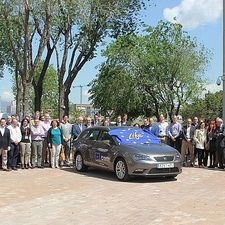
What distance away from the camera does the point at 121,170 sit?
14.1 metres

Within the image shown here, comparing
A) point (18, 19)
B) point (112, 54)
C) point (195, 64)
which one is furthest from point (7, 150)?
point (195, 64)

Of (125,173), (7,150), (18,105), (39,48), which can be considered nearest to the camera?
(125,173)

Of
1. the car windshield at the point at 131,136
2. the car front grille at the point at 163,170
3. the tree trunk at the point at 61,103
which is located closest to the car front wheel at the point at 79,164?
the car windshield at the point at 131,136

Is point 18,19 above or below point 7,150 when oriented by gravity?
above

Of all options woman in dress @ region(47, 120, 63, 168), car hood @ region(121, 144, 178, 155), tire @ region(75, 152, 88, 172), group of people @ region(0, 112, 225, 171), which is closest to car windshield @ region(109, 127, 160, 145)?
car hood @ region(121, 144, 178, 155)

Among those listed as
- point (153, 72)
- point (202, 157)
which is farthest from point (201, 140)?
point (153, 72)

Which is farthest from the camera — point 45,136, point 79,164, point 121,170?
point 45,136

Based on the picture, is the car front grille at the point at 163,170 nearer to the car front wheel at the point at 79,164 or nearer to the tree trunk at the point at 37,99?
the car front wheel at the point at 79,164

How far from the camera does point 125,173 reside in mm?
13891

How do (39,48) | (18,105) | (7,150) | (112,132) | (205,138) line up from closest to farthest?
1. (112,132)
2. (7,150)
3. (205,138)
4. (39,48)
5. (18,105)

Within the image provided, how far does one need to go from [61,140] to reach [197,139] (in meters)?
4.73

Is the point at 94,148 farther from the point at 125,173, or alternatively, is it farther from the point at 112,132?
the point at 125,173

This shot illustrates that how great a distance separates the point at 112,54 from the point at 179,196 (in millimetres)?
35583

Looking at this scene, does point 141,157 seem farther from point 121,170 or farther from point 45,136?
point 45,136
